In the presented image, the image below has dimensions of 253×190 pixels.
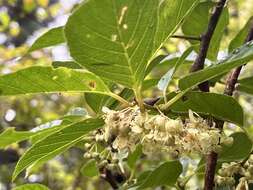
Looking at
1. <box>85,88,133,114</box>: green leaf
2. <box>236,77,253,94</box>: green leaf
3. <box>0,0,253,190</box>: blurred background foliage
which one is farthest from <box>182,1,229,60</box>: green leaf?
<box>0,0,253,190</box>: blurred background foliage

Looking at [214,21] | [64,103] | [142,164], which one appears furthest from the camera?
[64,103]

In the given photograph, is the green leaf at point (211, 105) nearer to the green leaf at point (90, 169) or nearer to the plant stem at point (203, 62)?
the plant stem at point (203, 62)

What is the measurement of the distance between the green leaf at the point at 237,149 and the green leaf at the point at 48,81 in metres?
0.29

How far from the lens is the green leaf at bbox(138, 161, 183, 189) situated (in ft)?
2.47

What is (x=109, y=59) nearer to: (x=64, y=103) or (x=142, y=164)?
(x=142, y=164)

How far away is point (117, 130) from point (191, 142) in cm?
9

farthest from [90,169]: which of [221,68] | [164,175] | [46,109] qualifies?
[46,109]

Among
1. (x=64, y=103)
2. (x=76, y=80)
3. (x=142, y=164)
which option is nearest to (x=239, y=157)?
(x=76, y=80)

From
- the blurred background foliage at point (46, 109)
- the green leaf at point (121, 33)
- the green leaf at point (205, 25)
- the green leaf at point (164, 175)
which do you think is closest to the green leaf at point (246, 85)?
the green leaf at point (205, 25)

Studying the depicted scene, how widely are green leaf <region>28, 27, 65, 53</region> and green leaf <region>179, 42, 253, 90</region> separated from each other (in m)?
0.22

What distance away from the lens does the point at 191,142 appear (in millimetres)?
565

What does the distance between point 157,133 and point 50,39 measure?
248 millimetres

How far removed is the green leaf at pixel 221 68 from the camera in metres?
0.53

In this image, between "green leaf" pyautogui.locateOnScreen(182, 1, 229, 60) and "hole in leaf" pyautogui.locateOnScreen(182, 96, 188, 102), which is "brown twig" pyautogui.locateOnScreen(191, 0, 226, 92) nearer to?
"hole in leaf" pyautogui.locateOnScreen(182, 96, 188, 102)
